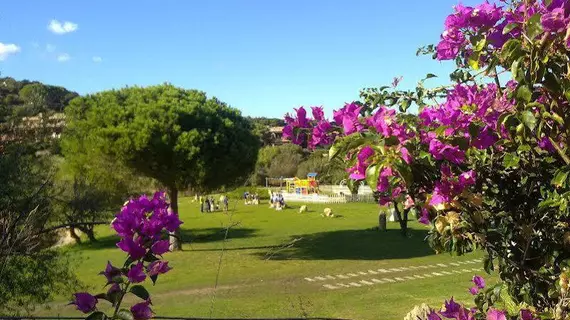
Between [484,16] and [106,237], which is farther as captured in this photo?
[106,237]

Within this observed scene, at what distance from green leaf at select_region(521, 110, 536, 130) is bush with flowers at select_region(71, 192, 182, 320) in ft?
3.43

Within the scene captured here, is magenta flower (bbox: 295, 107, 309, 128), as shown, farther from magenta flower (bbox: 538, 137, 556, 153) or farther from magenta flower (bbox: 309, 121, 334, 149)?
magenta flower (bbox: 538, 137, 556, 153)

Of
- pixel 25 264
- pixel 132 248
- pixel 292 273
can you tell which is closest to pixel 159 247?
pixel 132 248

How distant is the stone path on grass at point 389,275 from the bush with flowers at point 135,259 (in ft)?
30.5

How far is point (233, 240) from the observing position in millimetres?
18172

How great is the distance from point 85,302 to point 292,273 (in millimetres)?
11072

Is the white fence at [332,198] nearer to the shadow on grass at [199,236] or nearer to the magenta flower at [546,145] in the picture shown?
the shadow on grass at [199,236]

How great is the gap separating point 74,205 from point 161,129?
5528 millimetres

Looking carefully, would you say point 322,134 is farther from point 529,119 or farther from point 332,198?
point 332,198

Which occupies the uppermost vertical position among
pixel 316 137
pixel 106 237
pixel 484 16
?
pixel 484 16

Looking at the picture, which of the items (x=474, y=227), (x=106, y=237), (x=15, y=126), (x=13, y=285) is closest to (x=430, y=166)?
(x=474, y=227)

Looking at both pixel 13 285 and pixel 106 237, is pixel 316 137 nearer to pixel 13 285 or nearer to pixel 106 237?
pixel 13 285

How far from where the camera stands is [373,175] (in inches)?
50.1

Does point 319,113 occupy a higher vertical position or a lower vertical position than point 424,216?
higher
